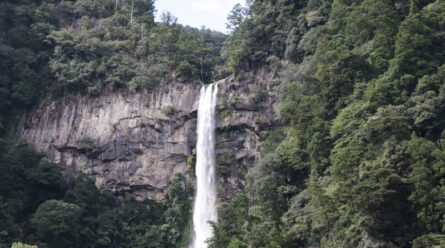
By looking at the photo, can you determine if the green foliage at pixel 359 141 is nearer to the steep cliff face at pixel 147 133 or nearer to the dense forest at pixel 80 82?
the steep cliff face at pixel 147 133

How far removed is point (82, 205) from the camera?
38281mm

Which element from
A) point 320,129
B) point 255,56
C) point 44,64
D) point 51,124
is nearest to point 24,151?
point 51,124

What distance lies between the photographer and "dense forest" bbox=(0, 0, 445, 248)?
2569cm

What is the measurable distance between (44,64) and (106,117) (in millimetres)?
6271

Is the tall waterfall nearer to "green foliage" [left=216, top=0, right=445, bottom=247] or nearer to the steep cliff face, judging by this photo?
the steep cliff face

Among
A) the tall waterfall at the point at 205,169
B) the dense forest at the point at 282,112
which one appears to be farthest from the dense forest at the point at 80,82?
the tall waterfall at the point at 205,169

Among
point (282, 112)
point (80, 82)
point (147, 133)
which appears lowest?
point (282, 112)

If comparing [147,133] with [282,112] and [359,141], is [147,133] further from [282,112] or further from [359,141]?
[359,141]

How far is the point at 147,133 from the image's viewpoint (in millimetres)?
42562

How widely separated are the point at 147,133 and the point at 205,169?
4507 millimetres

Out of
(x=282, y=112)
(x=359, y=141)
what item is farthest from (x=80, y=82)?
(x=359, y=141)

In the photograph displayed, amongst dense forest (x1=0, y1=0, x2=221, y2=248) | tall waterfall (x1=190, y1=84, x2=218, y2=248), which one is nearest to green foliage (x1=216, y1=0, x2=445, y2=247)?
tall waterfall (x1=190, y1=84, x2=218, y2=248)

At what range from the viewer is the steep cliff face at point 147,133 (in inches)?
1633

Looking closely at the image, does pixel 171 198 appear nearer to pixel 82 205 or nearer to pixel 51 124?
pixel 82 205
